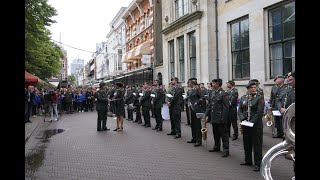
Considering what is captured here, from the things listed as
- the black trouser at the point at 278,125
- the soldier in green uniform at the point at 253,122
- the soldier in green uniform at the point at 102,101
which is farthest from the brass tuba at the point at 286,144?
the soldier in green uniform at the point at 102,101

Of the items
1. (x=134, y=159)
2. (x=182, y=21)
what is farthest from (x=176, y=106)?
(x=182, y=21)

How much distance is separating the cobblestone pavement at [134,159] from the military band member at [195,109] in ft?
1.07

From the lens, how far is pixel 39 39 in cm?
2427

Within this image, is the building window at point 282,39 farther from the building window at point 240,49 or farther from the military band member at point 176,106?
the military band member at point 176,106

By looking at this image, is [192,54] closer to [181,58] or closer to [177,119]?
[181,58]

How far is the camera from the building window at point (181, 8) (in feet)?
79.0

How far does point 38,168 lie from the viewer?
24.8 ft

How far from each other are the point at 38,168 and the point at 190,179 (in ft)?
11.3

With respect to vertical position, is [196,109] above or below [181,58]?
below

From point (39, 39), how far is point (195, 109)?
687 inches

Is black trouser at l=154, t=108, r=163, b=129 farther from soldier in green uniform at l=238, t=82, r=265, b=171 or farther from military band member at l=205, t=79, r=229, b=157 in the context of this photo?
soldier in green uniform at l=238, t=82, r=265, b=171
